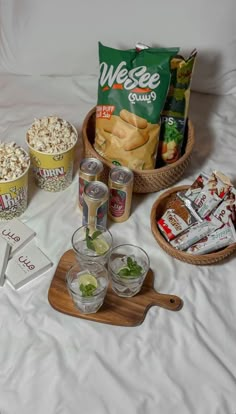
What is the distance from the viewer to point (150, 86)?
1.05 meters

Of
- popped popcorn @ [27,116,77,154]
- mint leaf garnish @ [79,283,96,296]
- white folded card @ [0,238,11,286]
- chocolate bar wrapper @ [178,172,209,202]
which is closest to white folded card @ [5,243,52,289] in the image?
white folded card @ [0,238,11,286]

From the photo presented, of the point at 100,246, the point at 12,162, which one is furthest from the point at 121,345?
the point at 12,162

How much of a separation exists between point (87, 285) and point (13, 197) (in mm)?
258

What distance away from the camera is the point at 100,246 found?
1.04 meters

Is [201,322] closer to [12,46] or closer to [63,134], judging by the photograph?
[63,134]

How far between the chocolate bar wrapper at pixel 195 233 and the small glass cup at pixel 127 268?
3.3 inches

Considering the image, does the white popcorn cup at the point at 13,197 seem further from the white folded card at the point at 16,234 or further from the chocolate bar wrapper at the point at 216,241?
the chocolate bar wrapper at the point at 216,241

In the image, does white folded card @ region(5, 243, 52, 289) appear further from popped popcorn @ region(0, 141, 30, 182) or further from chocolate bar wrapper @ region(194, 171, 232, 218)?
chocolate bar wrapper @ region(194, 171, 232, 218)

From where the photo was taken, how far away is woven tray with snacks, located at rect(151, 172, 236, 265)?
3.39 feet

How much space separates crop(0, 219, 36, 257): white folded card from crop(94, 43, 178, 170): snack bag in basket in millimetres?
241

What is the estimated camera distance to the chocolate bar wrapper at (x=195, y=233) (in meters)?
1.05

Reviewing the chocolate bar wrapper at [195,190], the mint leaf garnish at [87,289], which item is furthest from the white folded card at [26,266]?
the chocolate bar wrapper at [195,190]

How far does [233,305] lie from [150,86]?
479 mm

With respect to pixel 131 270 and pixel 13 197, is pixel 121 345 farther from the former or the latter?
pixel 13 197
